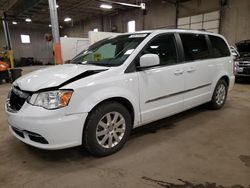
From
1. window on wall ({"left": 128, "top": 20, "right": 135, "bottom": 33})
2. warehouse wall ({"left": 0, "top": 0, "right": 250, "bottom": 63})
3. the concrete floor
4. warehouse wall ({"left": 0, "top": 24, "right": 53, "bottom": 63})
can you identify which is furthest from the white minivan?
warehouse wall ({"left": 0, "top": 24, "right": 53, "bottom": 63})

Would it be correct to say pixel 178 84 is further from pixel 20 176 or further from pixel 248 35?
pixel 248 35

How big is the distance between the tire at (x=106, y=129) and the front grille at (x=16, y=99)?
2.30ft

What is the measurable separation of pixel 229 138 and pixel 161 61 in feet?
4.56

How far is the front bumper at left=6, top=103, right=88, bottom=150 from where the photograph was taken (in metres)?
1.78

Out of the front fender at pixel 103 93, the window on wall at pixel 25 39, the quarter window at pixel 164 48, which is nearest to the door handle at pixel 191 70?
the quarter window at pixel 164 48

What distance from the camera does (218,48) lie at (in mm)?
3508

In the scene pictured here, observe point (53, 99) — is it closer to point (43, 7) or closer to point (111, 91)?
point (111, 91)

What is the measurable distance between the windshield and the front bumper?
806 mm

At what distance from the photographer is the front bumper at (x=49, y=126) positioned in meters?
1.78

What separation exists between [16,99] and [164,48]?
1.95m

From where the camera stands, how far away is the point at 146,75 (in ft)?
7.70

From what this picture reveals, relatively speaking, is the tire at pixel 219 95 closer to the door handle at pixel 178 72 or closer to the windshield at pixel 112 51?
the door handle at pixel 178 72

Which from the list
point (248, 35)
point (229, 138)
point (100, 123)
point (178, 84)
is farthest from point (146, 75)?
point (248, 35)

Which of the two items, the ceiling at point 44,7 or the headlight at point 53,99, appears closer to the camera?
the headlight at point 53,99
